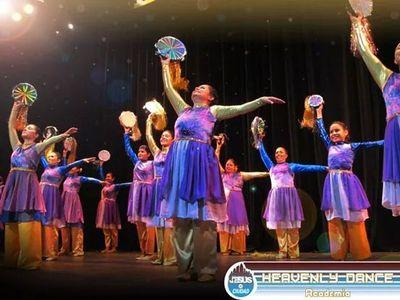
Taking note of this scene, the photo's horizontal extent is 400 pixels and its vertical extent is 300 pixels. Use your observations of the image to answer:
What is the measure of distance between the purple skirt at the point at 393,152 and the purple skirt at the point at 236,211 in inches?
142

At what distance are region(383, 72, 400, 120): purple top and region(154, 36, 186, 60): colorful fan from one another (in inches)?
61.7

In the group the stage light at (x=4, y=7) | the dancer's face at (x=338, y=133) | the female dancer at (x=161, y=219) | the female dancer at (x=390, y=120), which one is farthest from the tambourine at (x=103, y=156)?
the female dancer at (x=390, y=120)

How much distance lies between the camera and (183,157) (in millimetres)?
3467

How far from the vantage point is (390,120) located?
131 inches

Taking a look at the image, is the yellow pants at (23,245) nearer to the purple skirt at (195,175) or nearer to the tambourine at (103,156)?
the purple skirt at (195,175)

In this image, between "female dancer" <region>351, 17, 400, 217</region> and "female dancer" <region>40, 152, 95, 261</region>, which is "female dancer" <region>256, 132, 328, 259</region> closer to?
"female dancer" <region>351, 17, 400, 217</region>

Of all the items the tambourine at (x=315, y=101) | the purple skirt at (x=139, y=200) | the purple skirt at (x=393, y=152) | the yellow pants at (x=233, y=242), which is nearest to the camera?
the purple skirt at (x=393, y=152)

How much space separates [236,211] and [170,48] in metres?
3.48

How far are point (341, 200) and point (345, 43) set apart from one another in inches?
118

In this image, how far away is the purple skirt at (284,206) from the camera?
19.4 feet

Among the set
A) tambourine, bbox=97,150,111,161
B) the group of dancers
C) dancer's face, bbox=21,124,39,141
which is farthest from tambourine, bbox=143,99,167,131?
tambourine, bbox=97,150,111,161

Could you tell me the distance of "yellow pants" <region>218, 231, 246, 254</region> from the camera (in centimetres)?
688

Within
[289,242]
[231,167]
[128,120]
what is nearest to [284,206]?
[289,242]

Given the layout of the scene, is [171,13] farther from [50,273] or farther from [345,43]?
[50,273]
